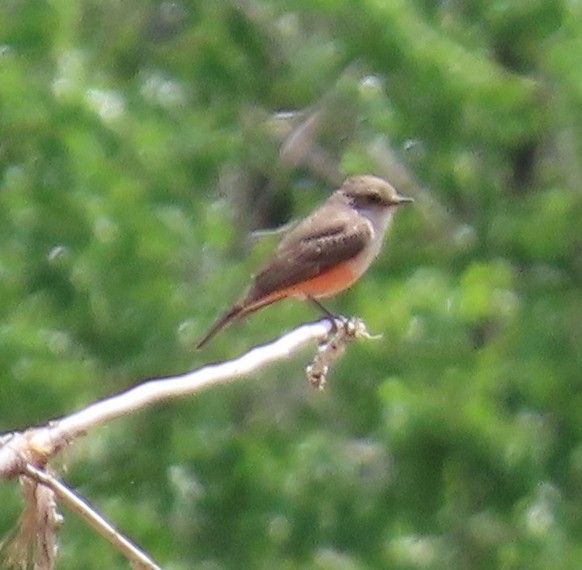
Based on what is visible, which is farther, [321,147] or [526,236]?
[321,147]

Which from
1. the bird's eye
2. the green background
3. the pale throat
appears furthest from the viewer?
the green background

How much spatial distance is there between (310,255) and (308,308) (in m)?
1.66

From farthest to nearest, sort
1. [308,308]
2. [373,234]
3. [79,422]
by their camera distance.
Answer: [308,308], [373,234], [79,422]

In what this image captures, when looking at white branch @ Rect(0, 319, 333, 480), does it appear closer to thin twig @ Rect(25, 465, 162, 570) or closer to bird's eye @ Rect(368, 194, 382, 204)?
thin twig @ Rect(25, 465, 162, 570)

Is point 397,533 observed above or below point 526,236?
below

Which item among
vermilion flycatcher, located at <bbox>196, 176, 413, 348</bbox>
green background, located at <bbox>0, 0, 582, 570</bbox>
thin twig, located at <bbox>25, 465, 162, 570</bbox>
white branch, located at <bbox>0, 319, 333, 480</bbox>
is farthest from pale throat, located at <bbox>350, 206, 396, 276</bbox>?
thin twig, located at <bbox>25, 465, 162, 570</bbox>

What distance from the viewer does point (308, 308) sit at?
6.75 metres

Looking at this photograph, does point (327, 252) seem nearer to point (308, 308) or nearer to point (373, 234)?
point (373, 234)

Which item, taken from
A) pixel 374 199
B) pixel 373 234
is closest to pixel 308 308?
pixel 374 199

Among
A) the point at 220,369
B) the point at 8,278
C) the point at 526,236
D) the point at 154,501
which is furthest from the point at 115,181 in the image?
the point at 220,369

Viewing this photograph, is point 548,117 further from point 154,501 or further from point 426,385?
point 154,501

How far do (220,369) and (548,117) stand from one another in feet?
15.7

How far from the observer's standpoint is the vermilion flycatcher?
16.2 feet

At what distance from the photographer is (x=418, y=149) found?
23.6ft
